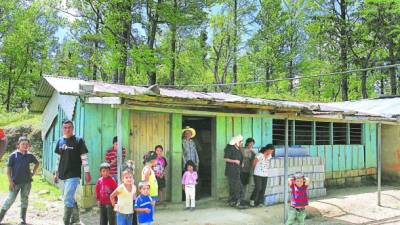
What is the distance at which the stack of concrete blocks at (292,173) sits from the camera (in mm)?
10625

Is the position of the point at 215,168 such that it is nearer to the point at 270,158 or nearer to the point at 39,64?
the point at 270,158

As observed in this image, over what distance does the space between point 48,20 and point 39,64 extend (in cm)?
359

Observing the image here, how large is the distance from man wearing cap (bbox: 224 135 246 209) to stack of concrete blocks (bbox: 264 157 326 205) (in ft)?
2.63

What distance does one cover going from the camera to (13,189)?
7.64 m

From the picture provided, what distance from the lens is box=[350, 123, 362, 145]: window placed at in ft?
49.8

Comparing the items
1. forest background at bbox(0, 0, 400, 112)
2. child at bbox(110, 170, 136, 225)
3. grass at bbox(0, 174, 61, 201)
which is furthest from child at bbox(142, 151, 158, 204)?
forest background at bbox(0, 0, 400, 112)

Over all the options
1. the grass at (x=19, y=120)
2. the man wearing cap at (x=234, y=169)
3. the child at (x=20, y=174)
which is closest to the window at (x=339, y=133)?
the man wearing cap at (x=234, y=169)

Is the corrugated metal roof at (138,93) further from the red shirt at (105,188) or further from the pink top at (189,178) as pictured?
the pink top at (189,178)

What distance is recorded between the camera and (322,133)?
1398 cm

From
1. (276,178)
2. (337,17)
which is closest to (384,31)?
(337,17)

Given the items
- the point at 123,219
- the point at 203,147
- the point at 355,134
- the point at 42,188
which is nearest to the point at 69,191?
the point at 123,219

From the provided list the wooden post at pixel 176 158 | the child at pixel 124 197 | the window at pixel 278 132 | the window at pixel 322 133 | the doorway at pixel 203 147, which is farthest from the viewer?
the window at pixel 322 133

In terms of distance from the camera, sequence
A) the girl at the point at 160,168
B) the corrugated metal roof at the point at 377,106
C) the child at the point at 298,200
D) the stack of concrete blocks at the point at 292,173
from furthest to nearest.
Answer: the corrugated metal roof at the point at 377,106 → the stack of concrete blocks at the point at 292,173 → the girl at the point at 160,168 → the child at the point at 298,200

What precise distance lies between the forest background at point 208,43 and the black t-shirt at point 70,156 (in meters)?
14.8
